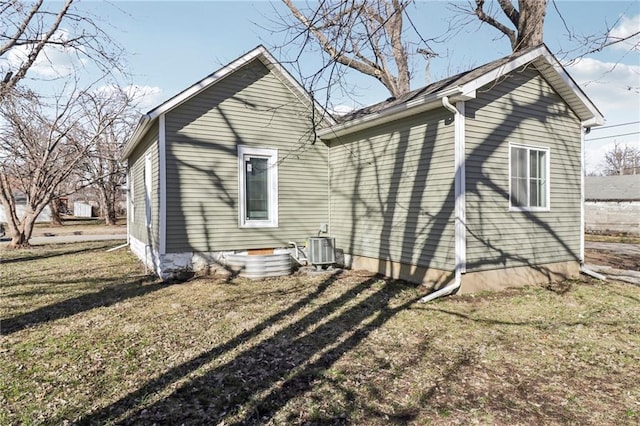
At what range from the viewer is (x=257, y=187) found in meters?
9.40

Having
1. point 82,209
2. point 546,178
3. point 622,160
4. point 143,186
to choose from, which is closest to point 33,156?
point 143,186

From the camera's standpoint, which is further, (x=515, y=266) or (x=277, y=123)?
(x=277, y=123)

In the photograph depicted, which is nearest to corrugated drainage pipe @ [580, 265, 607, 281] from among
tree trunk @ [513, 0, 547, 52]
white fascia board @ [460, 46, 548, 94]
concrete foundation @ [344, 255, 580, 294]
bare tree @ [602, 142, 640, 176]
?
concrete foundation @ [344, 255, 580, 294]

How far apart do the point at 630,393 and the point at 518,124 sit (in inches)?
214

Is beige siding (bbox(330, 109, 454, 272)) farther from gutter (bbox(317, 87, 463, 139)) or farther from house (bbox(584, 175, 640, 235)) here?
house (bbox(584, 175, 640, 235))

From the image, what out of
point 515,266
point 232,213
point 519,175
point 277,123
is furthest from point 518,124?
point 232,213

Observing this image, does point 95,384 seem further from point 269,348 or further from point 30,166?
point 30,166

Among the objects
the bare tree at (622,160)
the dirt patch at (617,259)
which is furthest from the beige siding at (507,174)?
the bare tree at (622,160)

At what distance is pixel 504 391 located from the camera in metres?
3.68

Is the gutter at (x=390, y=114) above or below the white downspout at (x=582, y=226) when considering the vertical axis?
above

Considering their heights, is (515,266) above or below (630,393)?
above

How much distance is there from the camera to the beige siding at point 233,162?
852cm

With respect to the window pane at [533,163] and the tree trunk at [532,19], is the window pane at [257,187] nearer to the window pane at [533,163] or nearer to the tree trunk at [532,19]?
the window pane at [533,163]

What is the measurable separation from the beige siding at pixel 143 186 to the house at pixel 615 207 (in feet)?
88.5
